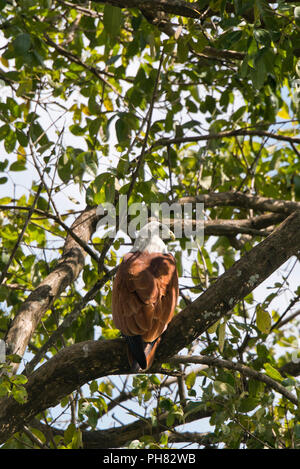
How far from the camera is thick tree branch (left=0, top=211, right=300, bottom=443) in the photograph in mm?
2715

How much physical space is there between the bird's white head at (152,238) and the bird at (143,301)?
293mm

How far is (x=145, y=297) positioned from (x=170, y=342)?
266mm

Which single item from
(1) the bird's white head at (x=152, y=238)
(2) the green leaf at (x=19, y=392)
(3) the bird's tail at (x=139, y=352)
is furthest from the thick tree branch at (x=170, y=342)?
(1) the bird's white head at (x=152, y=238)

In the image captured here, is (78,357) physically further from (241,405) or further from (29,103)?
(29,103)

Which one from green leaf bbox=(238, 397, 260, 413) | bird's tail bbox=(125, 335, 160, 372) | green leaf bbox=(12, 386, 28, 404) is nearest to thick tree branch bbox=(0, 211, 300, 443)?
bird's tail bbox=(125, 335, 160, 372)

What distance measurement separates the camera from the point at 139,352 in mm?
2703

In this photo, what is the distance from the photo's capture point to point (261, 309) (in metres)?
3.12

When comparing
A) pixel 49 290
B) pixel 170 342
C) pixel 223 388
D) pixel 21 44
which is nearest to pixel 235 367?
pixel 223 388

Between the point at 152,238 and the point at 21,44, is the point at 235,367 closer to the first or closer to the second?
the point at 152,238

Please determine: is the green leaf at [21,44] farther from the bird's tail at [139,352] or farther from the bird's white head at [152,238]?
the bird's tail at [139,352]

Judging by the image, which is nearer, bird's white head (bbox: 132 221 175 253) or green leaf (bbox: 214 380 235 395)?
green leaf (bbox: 214 380 235 395)

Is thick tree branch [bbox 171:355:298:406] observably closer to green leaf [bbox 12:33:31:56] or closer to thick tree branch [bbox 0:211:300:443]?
thick tree branch [bbox 0:211:300:443]
